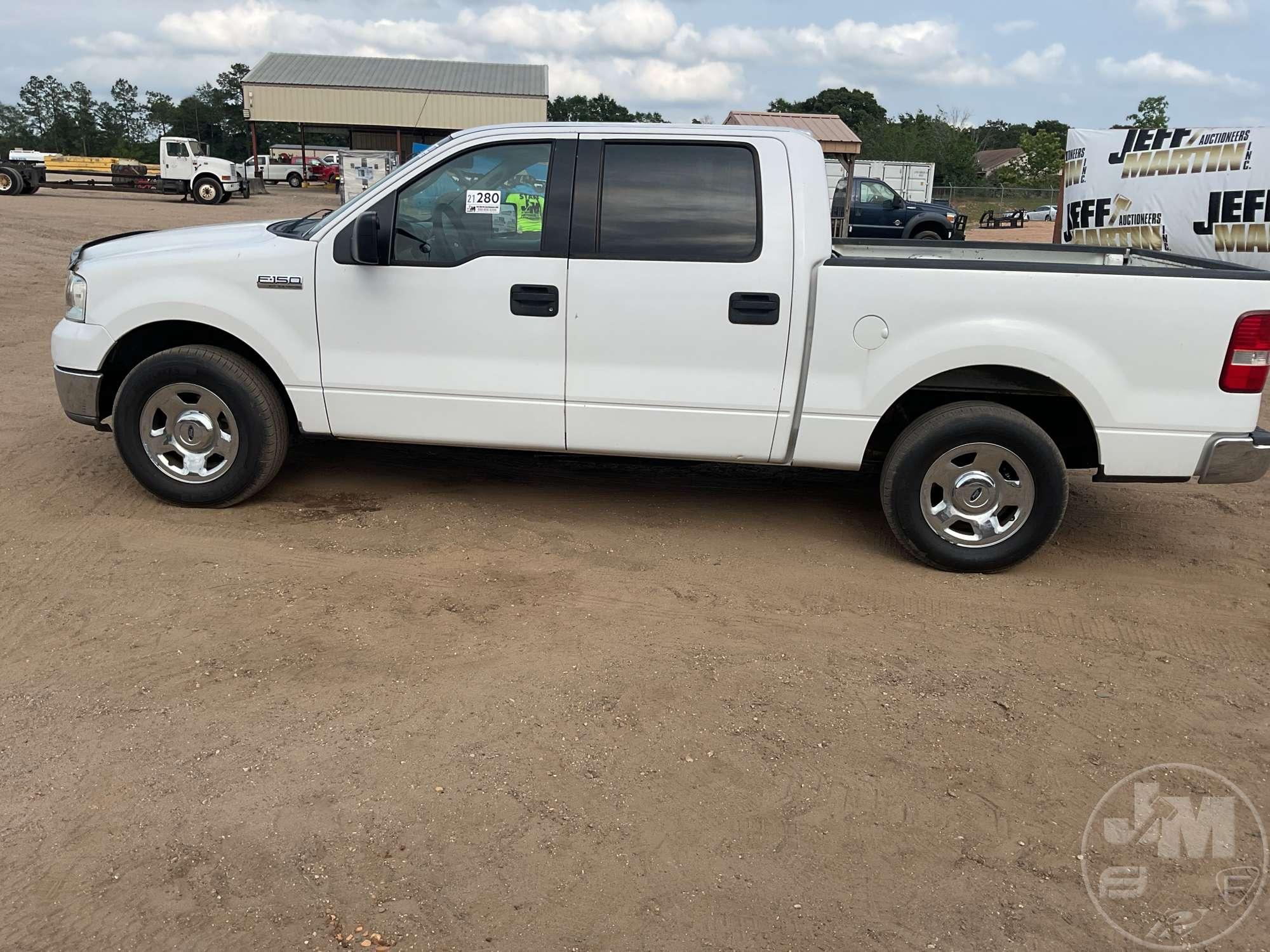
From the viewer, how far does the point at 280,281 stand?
5.14m

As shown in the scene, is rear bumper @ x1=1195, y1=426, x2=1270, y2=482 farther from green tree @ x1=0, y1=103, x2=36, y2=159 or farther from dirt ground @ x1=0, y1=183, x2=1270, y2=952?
green tree @ x1=0, y1=103, x2=36, y2=159

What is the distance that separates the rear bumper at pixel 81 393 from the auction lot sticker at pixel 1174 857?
4986 mm

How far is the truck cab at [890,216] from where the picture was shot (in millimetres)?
22531

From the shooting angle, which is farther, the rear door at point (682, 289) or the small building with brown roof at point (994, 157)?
the small building with brown roof at point (994, 157)

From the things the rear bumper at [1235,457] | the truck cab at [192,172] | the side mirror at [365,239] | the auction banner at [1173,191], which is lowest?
the rear bumper at [1235,457]

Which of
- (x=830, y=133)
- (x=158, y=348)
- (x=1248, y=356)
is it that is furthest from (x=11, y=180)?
(x=1248, y=356)

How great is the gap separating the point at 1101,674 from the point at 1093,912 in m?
1.50

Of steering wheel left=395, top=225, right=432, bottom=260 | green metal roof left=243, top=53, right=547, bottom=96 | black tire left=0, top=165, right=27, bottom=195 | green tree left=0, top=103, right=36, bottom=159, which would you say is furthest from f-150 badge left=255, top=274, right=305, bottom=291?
green tree left=0, top=103, right=36, bottom=159

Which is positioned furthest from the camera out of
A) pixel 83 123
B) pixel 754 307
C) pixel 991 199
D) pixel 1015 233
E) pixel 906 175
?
pixel 83 123

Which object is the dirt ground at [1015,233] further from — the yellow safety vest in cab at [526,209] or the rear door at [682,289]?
the yellow safety vest in cab at [526,209]

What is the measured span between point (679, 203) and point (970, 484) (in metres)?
1.93

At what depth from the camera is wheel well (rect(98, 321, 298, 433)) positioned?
5.41 m

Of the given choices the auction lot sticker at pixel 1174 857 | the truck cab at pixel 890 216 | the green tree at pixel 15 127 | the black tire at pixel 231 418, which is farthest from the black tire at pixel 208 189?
the green tree at pixel 15 127

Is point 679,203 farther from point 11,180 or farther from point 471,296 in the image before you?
point 11,180
